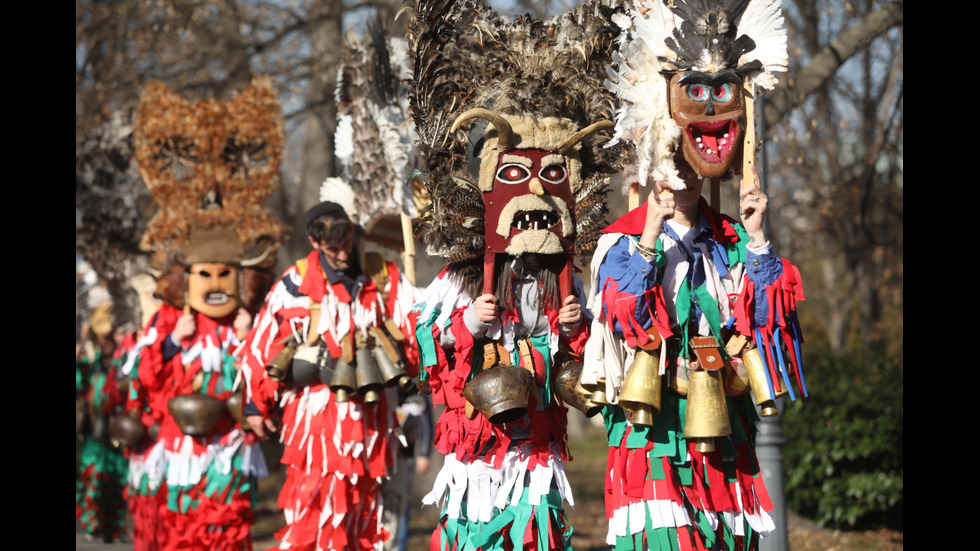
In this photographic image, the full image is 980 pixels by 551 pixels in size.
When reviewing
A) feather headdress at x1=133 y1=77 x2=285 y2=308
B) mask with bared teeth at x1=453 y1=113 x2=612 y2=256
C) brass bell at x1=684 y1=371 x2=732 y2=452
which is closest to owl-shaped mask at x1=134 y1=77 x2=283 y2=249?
feather headdress at x1=133 y1=77 x2=285 y2=308

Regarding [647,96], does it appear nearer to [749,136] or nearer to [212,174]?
[749,136]

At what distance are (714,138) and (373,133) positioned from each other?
301 centimetres

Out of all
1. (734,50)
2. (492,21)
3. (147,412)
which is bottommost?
(147,412)

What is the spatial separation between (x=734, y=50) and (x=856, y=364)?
21.1ft

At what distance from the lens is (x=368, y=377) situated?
5125 mm

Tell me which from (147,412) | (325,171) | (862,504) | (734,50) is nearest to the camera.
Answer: (734,50)

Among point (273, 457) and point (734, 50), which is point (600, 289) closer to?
point (734, 50)

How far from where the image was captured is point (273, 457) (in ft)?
45.0

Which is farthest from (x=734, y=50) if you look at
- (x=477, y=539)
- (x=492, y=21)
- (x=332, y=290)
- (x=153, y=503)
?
(x=153, y=503)

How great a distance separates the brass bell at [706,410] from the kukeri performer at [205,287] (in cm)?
344

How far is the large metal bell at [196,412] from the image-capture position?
588 cm

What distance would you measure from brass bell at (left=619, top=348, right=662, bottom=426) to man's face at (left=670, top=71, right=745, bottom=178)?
2.29 feet

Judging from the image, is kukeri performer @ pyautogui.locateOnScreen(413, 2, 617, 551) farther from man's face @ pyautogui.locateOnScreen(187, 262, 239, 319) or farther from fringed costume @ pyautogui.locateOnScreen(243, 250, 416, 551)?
man's face @ pyautogui.locateOnScreen(187, 262, 239, 319)

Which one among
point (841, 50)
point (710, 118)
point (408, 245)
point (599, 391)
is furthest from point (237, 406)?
point (841, 50)
